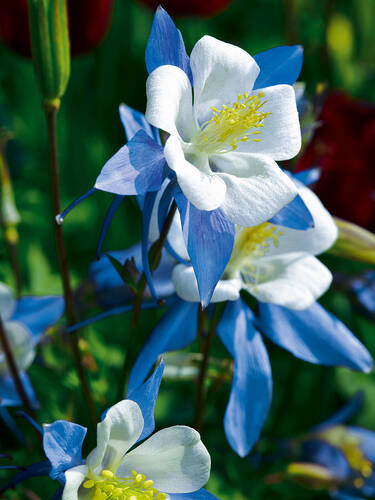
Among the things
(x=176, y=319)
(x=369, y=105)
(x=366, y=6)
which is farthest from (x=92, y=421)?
(x=366, y=6)

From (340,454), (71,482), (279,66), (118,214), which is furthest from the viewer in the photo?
(118,214)

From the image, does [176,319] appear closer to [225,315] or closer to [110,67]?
[225,315]

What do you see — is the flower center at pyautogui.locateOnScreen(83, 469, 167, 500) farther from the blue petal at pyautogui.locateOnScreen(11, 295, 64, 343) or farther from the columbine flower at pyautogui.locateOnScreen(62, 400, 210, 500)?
the blue petal at pyautogui.locateOnScreen(11, 295, 64, 343)

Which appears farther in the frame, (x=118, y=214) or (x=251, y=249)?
(x=118, y=214)

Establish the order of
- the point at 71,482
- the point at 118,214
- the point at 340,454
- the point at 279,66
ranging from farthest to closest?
the point at 118,214 → the point at 340,454 → the point at 279,66 → the point at 71,482

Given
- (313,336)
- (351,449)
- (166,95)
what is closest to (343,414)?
(351,449)

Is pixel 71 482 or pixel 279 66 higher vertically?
pixel 279 66

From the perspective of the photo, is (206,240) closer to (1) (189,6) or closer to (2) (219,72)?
(2) (219,72)
